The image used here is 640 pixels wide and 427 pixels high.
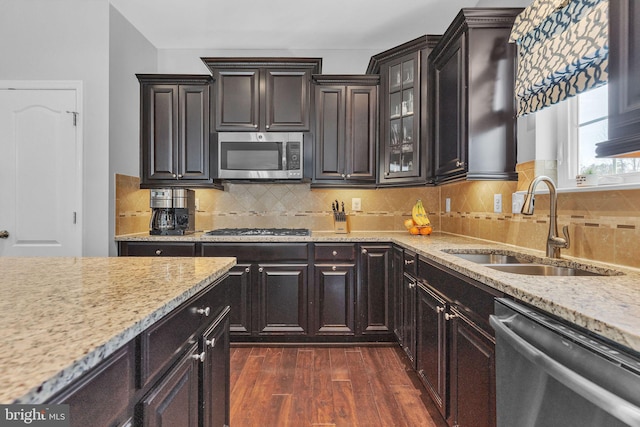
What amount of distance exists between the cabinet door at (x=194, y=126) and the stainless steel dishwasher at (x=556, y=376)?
105 inches

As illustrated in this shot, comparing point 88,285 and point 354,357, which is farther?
point 354,357

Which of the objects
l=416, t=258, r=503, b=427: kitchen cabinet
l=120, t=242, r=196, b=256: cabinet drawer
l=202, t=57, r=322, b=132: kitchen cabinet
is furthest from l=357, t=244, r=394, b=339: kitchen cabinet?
l=120, t=242, r=196, b=256: cabinet drawer

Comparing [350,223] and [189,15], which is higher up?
[189,15]

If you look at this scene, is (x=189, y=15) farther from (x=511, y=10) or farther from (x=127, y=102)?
(x=511, y=10)

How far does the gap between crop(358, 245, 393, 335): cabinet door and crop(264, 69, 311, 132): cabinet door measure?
125 centimetres

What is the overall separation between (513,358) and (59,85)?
351cm

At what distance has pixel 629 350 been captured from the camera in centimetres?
71

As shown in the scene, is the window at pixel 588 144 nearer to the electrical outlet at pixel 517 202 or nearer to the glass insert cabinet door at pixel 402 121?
the electrical outlet at pixel 517 202

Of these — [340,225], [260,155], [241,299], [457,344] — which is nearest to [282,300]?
[241,299]

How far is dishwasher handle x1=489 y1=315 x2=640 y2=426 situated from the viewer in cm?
67

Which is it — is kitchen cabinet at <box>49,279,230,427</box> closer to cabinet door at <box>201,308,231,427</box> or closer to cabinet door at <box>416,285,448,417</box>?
cabinet door at <box>201,308,231,427</box>

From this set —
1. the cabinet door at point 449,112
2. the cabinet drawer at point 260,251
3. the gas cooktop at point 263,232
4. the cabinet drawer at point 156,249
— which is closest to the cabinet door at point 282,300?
the cabinet drawer at point 260,251

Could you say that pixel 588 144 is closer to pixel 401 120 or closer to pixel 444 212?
pixel 401 120

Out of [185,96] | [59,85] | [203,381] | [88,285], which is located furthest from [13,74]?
[203,381]
